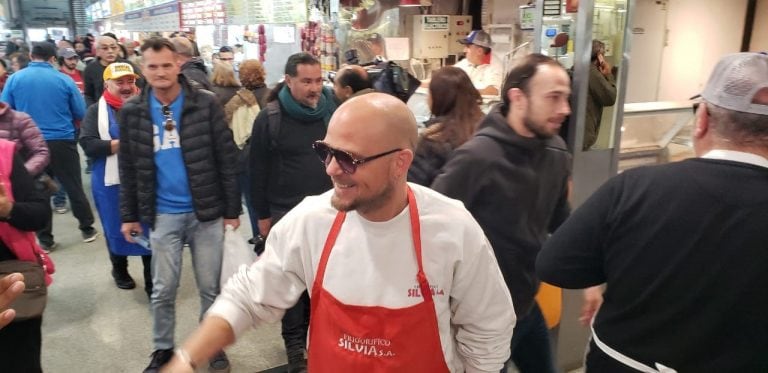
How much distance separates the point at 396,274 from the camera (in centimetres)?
135

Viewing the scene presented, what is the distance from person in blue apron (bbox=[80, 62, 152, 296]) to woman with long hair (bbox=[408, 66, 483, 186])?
2.00 metres

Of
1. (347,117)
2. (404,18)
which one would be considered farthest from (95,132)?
(404,18)

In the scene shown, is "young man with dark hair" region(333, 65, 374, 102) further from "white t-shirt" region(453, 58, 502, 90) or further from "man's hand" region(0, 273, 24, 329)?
"man's hand" region(0, 273, 24, 329)

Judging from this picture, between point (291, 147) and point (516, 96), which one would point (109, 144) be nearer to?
point (291, 147)

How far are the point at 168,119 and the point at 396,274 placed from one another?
185 centimetres

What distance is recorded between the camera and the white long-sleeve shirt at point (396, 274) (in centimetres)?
136

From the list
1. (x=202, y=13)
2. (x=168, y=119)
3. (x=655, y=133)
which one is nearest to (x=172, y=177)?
(x=168, y=119)

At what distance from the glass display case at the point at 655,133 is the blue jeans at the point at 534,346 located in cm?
131

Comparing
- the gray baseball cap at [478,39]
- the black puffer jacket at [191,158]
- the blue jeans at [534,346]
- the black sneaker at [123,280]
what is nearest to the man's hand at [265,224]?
the black puffer jacket at [191,158]

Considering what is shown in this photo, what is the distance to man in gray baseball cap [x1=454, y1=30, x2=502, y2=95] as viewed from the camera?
218 inches

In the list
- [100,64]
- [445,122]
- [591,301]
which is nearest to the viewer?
[591,301]

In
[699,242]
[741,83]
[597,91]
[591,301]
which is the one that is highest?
[741,83]

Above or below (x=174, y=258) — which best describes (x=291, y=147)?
above

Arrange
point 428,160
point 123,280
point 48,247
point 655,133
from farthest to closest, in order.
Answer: point 48,247, point 123,280, point 655,133, point 428,160
